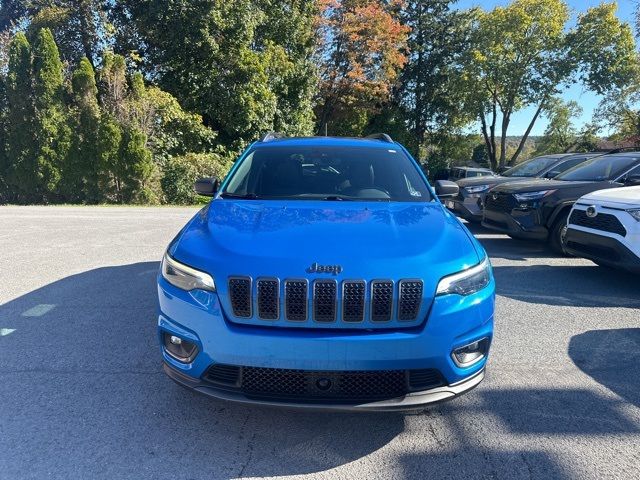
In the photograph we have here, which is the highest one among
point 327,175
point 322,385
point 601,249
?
point 327,175

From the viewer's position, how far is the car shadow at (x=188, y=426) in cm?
236

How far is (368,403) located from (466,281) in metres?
0.84

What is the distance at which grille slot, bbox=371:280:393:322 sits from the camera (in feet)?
7.61

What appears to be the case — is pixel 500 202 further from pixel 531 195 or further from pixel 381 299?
pixel 381 299

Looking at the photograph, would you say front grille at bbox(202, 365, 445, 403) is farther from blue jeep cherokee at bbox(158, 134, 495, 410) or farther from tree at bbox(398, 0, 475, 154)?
tree at bbox(398, 0, 475, 154)

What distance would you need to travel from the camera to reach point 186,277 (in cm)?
248

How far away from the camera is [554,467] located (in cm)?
238

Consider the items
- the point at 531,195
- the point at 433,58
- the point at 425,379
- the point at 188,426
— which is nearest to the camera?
the point at 425,379

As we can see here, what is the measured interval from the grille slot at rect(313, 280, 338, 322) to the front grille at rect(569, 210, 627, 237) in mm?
4462

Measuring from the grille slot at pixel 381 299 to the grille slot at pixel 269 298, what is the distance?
491 millimetres

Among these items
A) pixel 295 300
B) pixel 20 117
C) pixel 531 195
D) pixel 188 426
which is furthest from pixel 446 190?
pixel 20 117

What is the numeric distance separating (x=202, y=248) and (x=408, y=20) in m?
36.6

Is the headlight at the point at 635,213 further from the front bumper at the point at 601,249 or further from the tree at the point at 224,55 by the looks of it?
the tree at the point at 224,55

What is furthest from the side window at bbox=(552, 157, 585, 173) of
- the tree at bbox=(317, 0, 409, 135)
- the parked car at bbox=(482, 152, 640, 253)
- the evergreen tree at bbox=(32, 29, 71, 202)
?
the tree at bbox=(317, 0, 409, 135)
